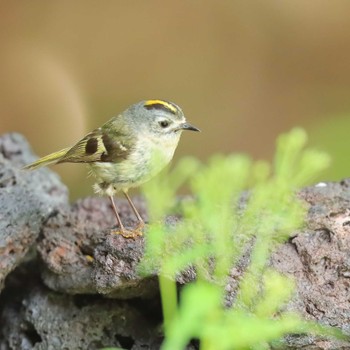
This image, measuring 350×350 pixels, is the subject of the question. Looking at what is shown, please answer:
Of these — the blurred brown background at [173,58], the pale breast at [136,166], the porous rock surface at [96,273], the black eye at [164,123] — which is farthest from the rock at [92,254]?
the blurred brown background at [173,58]

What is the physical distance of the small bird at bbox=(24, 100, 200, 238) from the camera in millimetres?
2270

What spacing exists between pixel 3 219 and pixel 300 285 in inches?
31.2

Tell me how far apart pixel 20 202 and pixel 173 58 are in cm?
286

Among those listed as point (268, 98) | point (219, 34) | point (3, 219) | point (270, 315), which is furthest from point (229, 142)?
point (270, 315)

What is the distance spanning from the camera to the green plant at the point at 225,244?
1019 mm

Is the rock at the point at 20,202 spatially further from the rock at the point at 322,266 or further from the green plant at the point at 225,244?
the rock at the point at 322,266

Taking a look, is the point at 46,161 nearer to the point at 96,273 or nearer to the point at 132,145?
the point at 132,145

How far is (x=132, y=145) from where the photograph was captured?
2279mm

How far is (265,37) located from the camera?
16.4 feet

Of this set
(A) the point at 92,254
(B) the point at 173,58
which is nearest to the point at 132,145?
(A) the point at 92,254

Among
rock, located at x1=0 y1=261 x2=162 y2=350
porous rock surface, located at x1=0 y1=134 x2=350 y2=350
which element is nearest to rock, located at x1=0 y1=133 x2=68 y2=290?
porous rock surface, located at x1=0 y1=134 x2=350 y2=350

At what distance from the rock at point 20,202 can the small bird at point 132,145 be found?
166 millimetres

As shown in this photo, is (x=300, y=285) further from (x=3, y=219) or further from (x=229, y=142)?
(x=229, y=142)

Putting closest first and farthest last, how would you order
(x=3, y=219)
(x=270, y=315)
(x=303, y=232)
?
(x=270, y=315)
(x=303, y=232)
(x=3, y=219)
